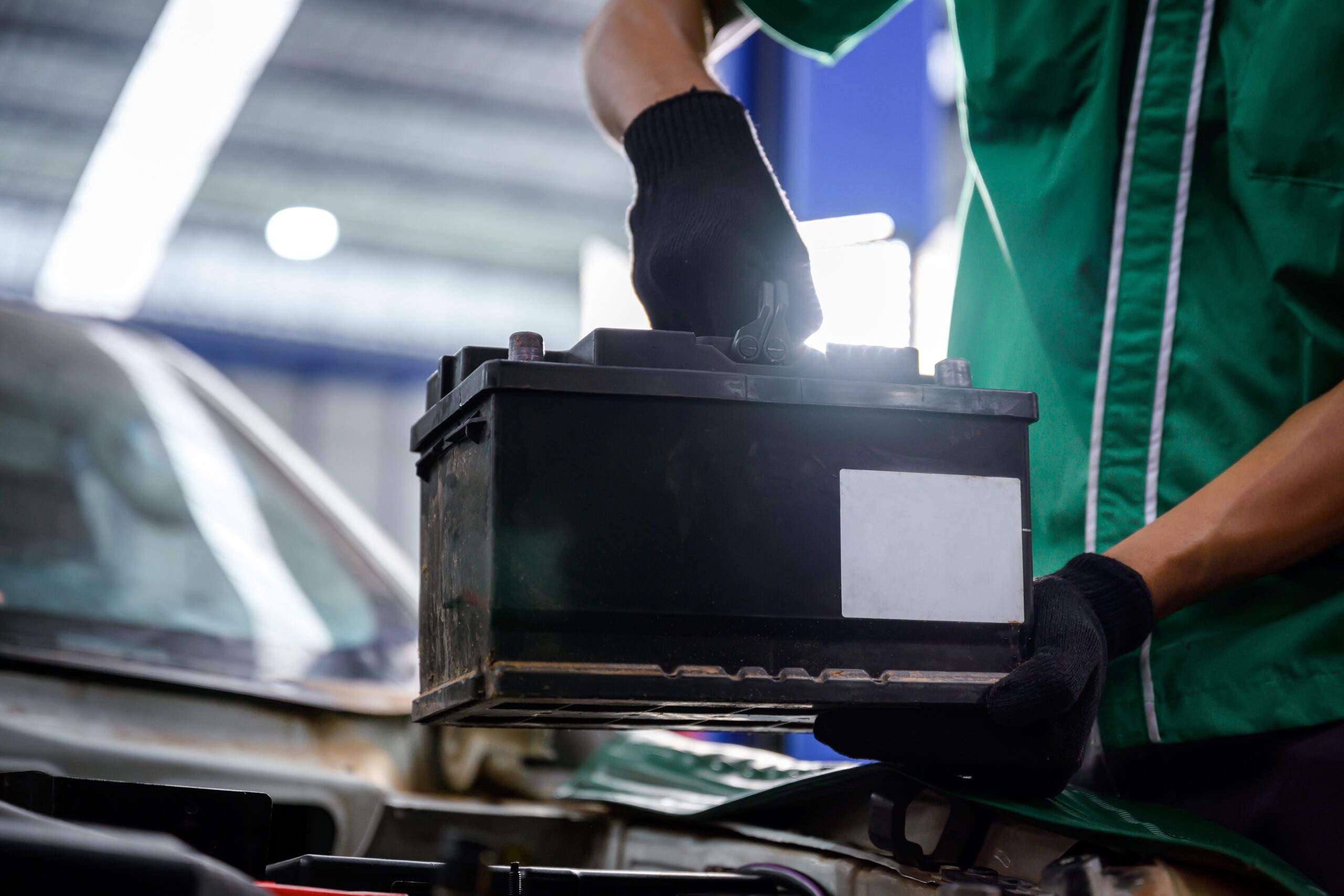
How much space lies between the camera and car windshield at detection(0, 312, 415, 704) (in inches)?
59.4

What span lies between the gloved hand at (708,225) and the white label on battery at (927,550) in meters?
0.12

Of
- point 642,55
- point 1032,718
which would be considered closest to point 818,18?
point 642,55

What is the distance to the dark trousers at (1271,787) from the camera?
0.82 m

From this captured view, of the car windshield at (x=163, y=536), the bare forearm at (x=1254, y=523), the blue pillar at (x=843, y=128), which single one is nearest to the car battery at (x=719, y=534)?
the bare forearm at (x=1254, y=523)

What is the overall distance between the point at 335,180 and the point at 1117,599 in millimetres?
8080

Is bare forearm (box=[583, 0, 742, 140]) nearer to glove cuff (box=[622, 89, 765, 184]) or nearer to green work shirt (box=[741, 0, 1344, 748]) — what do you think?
glove cuff (box=[622, 89, 765, 184])

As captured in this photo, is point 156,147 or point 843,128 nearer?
point 843,128

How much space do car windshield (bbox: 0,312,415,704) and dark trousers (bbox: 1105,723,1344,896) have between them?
864 millimetres

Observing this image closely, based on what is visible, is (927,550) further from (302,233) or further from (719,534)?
(302,233)

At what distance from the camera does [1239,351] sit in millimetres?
902

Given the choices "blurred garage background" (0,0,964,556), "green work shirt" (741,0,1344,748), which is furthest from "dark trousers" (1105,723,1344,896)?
"blurred garage background" (0,0,964,556)

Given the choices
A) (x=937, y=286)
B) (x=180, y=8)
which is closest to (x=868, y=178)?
(x=937, y=286)

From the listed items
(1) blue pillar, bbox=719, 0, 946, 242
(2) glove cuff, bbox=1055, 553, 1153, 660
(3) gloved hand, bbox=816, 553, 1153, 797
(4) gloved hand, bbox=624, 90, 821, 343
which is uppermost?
(1) blue pillar, bbox=719, 0, 946, 242

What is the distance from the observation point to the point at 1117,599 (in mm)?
813
